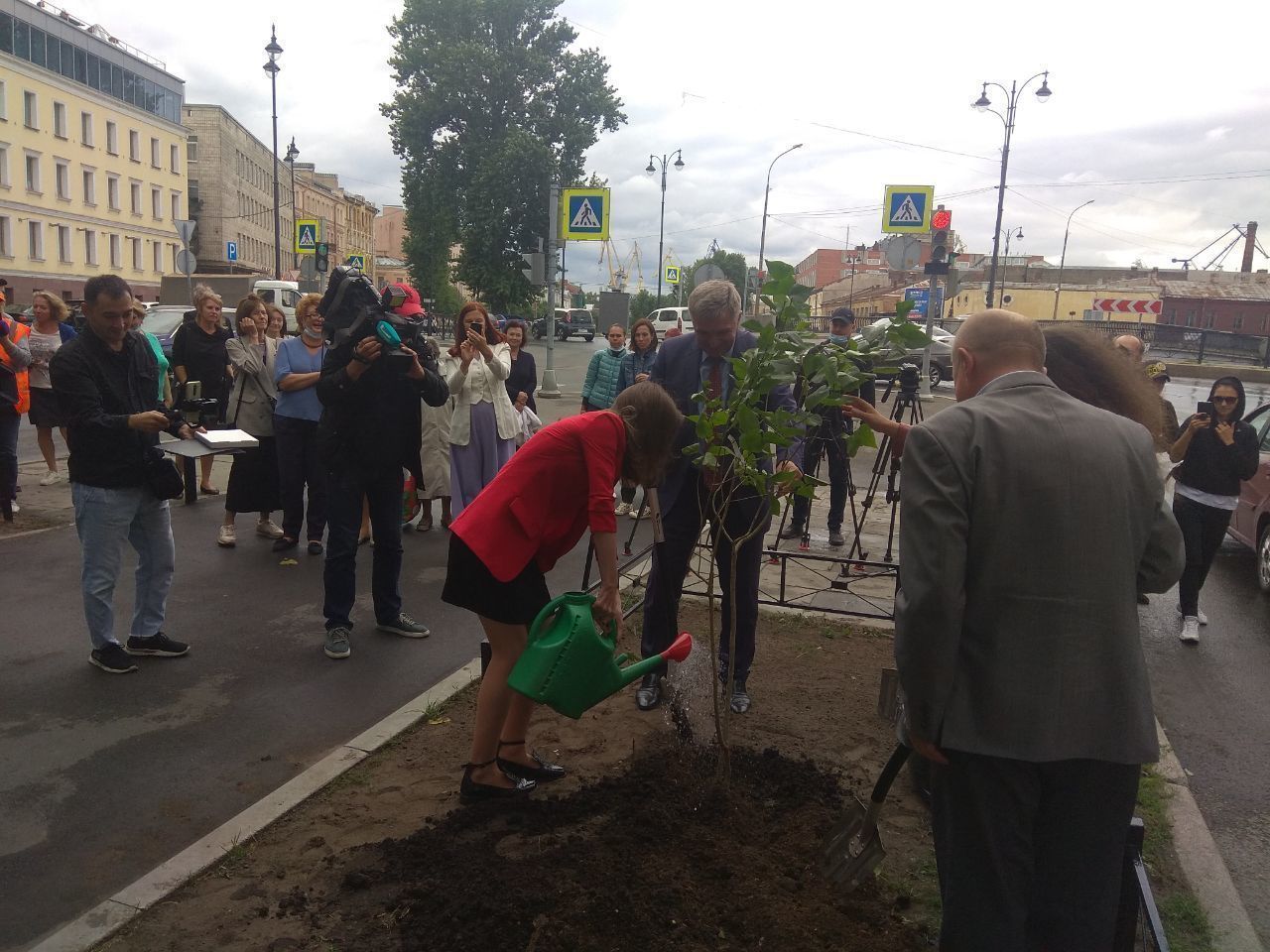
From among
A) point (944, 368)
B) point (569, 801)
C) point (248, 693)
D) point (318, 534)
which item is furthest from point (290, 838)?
point (944, 368)

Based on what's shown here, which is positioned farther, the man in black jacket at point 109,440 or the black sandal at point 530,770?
the man in black jacket at point 109,440

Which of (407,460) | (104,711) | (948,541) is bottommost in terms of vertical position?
(104,711)

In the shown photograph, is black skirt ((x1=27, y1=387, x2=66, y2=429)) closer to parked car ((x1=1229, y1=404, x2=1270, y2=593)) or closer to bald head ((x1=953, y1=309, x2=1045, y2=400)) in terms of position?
bald head ((x1=953, y1=309, x2=1045, y2=400))

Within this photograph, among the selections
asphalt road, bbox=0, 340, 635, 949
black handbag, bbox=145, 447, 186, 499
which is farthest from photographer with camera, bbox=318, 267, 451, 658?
black handbag, bbox=145, 447, 186, 499

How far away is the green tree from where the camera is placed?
4222 cm

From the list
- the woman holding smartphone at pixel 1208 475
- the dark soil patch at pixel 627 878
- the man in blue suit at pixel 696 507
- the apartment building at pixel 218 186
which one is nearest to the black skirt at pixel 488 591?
the dark soil patch at pixel 627 878

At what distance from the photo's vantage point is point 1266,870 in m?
3.56

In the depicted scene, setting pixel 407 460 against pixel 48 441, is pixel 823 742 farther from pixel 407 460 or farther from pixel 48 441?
pixel 48 441

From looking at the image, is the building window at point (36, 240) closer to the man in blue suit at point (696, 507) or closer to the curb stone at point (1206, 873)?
the man in blue suit at point (696, 507)

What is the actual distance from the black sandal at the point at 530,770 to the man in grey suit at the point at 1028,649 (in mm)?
1904

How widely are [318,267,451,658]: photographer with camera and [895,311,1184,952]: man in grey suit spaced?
11.7ft

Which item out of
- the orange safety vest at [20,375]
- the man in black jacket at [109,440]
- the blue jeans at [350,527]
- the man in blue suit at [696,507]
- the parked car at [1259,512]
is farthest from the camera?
the orange safety vest at [20,375]

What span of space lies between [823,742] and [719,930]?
166 cm

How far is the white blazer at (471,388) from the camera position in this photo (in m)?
7.52
